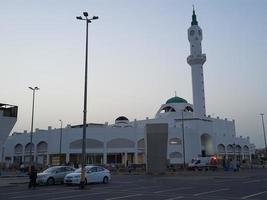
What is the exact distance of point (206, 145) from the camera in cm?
9819

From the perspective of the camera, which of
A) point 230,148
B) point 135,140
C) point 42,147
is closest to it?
point 135,140

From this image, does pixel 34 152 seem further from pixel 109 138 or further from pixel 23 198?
pixel 23 198

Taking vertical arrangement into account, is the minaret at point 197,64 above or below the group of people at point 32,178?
above

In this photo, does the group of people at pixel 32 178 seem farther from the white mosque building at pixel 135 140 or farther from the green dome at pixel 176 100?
the green dome at pixel 176 100

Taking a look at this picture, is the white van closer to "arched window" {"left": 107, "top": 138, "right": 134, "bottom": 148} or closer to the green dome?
"arched window" {"left": 107, "top": 138, "right": 134, "bottom": 148}

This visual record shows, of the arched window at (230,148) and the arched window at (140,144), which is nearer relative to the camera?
the arched window at (140,144)

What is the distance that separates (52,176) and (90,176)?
314 cm

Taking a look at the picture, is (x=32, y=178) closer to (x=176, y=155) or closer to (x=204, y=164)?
(x=204, y=164)

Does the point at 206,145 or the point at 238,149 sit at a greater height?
the point at 206,145

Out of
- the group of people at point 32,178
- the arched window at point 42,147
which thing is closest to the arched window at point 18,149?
the arched window at point 42,147

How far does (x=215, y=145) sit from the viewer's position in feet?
311

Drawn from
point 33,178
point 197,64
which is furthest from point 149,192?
point 197,64

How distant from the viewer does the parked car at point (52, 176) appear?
84.8 feet

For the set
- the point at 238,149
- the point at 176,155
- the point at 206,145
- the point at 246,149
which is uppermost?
the point at 206,145
